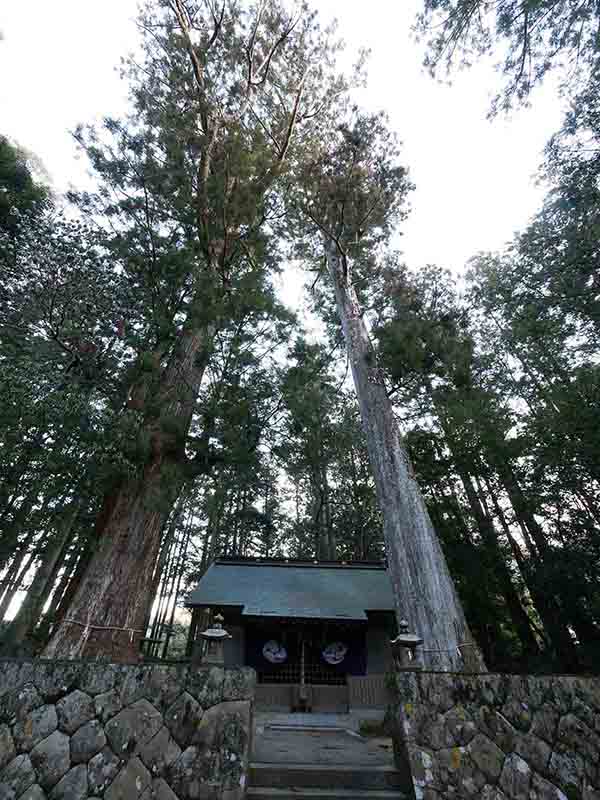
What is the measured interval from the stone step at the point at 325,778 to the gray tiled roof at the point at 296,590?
529 cm

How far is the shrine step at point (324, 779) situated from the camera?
7.20 feet

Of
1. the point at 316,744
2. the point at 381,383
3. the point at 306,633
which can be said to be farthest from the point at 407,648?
the point at 306,633

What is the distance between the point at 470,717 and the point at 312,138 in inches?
415

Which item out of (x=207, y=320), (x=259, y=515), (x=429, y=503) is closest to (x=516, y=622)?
(x=429, y=503)

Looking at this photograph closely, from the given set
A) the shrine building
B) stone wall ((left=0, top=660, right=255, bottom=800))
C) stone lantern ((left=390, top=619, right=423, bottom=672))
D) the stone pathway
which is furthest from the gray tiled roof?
stone wall ((left=0, top=660, right=255, bottom=800))

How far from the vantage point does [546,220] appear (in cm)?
835

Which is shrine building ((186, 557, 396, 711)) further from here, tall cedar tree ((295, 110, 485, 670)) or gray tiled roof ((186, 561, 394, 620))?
tall cedar tree ((295, 110, 485, 670))

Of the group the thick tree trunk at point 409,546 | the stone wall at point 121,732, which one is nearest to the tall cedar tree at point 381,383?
the thick tree trunk at point 409,546

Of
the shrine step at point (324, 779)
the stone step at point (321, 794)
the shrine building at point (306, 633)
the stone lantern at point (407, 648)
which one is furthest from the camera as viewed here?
the shrine building at point (306, 633)

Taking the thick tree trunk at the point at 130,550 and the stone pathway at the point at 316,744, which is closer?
the stone pathway at the point at 316,744

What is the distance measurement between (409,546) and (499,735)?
70.1 inches

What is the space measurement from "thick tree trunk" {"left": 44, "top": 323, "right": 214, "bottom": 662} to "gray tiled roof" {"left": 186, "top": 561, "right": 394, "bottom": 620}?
462cm

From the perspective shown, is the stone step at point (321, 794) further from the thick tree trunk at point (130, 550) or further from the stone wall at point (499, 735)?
the thick tree trunk at point (130, 550)

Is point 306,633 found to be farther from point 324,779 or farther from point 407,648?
point 324,779
